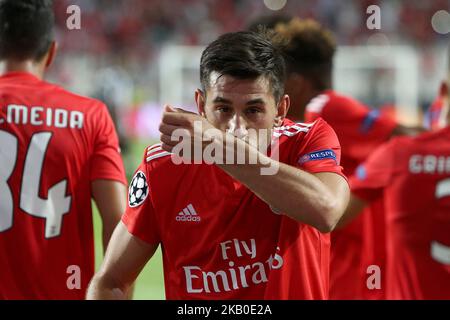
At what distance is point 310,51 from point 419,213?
60.4 inches

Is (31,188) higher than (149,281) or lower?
higher

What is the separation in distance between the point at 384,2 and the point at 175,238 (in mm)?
24276

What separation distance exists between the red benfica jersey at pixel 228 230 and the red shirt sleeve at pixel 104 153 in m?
0.89

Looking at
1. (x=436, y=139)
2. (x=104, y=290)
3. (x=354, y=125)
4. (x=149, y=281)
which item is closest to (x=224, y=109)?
(x=104, y=290)

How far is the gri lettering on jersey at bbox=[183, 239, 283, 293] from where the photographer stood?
2.49 meters

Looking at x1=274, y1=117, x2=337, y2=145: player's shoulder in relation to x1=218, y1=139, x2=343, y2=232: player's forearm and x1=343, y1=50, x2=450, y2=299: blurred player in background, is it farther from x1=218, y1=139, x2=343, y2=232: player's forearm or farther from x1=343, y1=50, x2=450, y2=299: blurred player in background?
x1=343, y1=50, x2=450, y2=299: blurred player in background

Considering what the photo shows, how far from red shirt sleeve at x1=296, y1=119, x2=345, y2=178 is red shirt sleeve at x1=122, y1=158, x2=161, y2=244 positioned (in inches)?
18.9

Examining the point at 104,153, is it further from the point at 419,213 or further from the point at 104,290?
→ the point at 419,213

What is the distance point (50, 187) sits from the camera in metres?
3.48

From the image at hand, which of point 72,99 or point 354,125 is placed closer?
point 72,99

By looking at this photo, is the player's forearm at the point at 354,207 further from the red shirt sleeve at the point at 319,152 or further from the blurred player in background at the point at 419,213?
the red shirt sleeve at the point at 319,152

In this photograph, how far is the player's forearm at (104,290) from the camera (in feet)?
8.30

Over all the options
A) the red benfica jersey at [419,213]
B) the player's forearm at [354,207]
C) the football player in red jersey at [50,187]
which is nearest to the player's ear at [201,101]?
the football player in red jersey at [50,187]

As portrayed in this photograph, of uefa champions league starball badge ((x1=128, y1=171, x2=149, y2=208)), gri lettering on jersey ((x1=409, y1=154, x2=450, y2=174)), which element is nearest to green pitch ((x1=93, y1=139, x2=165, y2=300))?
gri lettering on jersey ((x1=409, y1=154, x2=450, y2=174))
